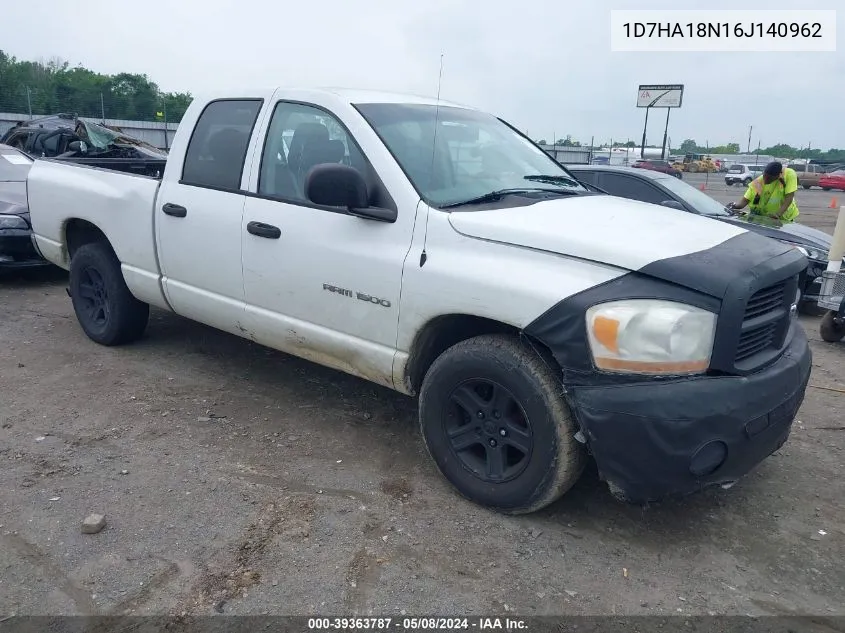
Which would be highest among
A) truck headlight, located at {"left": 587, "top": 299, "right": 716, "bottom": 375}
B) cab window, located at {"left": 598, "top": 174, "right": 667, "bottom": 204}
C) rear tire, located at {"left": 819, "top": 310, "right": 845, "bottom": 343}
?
cab window, located at {"left": 598, "top": 174, "right": 667, "bottom": 204}

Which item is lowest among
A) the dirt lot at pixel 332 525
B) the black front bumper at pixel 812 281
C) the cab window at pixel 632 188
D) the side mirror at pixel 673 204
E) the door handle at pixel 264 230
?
the dirt lot at pixel 332 525

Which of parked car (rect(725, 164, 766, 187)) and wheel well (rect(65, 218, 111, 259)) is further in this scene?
parked car (rect(725, 164, 766, 187))

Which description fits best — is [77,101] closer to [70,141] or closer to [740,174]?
[70,141]

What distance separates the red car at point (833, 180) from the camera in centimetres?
3600

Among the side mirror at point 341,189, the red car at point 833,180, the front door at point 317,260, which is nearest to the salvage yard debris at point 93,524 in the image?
the front door at point 317,260

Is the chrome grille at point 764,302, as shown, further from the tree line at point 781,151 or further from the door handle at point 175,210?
the tree line at point 781,151

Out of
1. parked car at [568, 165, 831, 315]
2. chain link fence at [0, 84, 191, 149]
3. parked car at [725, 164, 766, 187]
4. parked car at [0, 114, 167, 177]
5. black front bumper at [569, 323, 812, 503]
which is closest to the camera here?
black front bumper at [569, 323, 812, 503]

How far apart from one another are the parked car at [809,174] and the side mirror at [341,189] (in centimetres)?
4008

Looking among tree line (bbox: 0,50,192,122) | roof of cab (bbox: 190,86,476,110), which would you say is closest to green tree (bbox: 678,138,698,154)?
tree line (bbox: 0,50,192,122)

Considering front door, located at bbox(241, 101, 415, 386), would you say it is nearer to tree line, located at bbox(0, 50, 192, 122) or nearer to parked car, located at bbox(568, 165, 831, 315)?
parked car, located at bbox(568, 165, 831, 315)

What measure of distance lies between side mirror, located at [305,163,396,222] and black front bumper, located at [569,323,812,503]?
1327mm

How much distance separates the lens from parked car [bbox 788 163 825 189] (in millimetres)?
38250

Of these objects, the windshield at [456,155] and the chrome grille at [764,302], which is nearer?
the chrome grille at [764,302]

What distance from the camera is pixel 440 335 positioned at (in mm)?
3461
